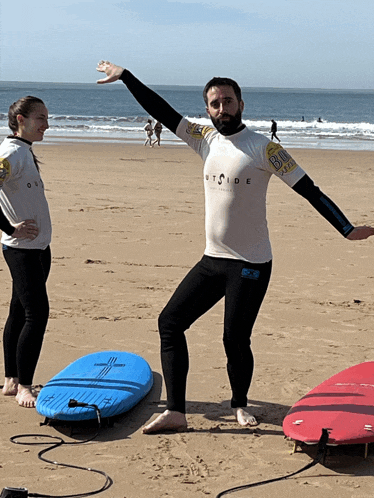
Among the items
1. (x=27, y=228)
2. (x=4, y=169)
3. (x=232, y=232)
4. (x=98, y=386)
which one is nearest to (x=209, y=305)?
(x=232, y=232)

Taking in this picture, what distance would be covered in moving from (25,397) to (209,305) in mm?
1320

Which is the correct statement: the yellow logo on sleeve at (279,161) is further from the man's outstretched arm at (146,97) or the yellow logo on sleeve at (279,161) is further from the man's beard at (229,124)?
the man's outstretched arm at (146,97)

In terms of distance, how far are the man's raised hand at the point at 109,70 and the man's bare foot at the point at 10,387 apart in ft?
6.64

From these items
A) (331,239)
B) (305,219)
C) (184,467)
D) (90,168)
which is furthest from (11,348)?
(90,168)

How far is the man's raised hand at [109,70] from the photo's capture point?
4.18 m

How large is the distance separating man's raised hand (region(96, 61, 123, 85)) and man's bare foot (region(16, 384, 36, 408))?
196cm

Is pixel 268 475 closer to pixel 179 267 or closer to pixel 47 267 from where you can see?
pixel 47 267

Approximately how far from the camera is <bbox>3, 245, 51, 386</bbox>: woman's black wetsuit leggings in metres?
4.36

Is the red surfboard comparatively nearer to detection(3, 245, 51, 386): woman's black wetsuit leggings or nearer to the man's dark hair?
detection(3, 245, 51, 386): woman's black wetsuit leggings

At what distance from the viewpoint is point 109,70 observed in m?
4.30

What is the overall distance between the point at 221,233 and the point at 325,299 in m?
3.13

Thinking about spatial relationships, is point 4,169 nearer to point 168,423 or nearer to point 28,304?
point 28,304

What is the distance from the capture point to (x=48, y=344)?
18.3ft

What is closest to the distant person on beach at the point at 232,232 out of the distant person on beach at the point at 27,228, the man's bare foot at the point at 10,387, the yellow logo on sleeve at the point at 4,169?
the distant person on beach at the point at 27,228
